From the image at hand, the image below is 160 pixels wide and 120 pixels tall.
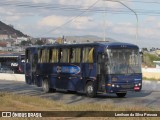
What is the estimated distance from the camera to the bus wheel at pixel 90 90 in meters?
26.5

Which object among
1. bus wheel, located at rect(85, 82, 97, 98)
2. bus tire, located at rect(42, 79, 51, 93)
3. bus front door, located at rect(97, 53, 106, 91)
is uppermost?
bus front door, located at rect(97, 53, 106, 91)

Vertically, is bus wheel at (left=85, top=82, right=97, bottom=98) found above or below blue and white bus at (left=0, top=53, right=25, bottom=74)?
above

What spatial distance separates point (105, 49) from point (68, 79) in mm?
4588

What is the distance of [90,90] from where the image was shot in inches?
1059

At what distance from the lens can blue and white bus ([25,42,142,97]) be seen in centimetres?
2569

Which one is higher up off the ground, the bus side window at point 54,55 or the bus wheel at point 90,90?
the bus side window at point 54,55

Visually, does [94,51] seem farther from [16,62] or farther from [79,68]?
[16,62]

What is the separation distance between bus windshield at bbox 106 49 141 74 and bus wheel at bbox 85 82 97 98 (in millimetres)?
1645

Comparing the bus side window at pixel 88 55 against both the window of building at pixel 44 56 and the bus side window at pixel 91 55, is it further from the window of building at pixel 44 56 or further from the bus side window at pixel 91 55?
the window of building at pixel 44 56

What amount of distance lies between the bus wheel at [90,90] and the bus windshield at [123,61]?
1.64 meters

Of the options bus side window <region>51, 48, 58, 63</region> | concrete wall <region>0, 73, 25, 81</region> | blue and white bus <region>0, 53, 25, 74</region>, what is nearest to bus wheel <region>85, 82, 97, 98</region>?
bus side window <region>51, 48, 58, 63</region>

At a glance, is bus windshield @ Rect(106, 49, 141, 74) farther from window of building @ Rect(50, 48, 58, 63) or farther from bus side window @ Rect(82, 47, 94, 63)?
window of building @ Rect(50, 48, 58, 63)

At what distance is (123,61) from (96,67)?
62.2 inches

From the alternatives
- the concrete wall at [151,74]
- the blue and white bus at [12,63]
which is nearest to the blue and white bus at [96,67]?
the concrete wall at [151,74]
